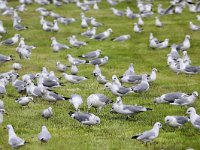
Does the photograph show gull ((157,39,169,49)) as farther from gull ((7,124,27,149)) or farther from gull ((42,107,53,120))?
gull ((7,124,27,149))

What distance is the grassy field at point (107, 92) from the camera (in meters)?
16.8

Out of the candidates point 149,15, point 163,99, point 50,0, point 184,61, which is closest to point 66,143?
point 163,99

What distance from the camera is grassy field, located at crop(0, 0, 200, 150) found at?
16.8 m

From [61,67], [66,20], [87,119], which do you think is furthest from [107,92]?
[66,20]

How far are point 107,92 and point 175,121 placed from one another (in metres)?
6.99

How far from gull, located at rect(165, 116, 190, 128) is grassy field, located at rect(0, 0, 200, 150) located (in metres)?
0.28

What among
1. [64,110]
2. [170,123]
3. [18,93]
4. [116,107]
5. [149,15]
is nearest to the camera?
[170,123]

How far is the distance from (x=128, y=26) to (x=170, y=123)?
29.7 meters

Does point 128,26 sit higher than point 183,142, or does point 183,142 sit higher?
point 183,142

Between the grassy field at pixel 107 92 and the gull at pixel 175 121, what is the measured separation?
10.9 inches

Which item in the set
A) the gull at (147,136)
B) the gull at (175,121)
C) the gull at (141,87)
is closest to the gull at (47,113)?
the gull at (147,136)

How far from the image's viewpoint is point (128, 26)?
47.1m

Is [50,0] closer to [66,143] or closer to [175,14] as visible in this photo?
[175,14]

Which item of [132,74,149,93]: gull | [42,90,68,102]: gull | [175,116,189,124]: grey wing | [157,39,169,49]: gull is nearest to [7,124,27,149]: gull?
[175,116,189,124]: grey wing
